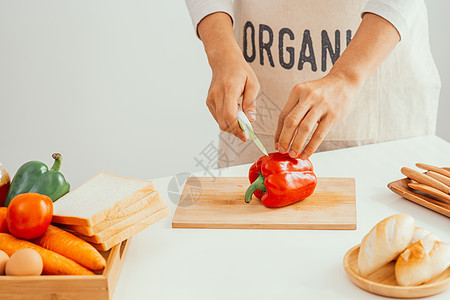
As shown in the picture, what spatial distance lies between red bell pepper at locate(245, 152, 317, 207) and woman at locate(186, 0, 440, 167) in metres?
0.04

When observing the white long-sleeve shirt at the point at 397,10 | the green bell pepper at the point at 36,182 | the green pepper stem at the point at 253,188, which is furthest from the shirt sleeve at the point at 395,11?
the green bell pepper at the point at 36,182

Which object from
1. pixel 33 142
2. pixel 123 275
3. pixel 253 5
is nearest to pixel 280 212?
pixel 123 275

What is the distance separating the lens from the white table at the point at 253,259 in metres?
0.92

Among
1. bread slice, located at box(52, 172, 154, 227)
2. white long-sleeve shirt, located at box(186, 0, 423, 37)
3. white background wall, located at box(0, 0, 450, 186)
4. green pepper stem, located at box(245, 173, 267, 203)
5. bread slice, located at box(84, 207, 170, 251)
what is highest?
white long-sleeve shirt, located at box(186, 0, 423, 37)

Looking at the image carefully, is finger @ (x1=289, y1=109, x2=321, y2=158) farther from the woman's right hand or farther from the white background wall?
the white background wall

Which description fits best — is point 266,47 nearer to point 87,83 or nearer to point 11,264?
point 11,264

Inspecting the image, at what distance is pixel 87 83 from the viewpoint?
10.1 ft

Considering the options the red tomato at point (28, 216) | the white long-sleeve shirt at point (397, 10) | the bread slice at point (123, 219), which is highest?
the white long-sleeve shirt at point (397, 10)

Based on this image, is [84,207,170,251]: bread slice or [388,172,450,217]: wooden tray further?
[388,172,450,217]: wooden tray

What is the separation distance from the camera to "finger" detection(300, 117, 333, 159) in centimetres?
127

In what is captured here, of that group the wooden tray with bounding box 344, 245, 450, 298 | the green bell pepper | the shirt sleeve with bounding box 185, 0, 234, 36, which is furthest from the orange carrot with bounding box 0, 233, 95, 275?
the shirt sleeve with bounding box 185, 0, 234, 36

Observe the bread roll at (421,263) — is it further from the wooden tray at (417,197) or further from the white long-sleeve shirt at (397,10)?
the white long-sleeve shirt at (397,10)

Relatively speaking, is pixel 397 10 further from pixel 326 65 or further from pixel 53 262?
pixel 53 262

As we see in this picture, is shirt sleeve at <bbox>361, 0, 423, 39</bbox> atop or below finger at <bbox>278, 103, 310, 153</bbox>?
atop
